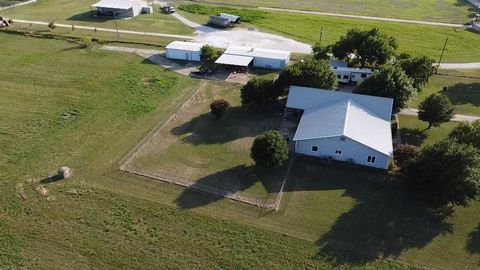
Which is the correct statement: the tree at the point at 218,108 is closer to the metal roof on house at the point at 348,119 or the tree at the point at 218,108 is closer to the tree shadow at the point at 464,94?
the metal roof on house at the point at 348,119

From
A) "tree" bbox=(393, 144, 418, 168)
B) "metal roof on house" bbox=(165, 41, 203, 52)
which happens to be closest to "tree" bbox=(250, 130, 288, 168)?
"tree" bbox=(393, 144, 418, 168)

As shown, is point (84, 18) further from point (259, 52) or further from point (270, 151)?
point (270, 151)

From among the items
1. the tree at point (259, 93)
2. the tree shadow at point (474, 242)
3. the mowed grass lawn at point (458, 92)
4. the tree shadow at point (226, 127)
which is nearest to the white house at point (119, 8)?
the tree shadow at point (226, 127)

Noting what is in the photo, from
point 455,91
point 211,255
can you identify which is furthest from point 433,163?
point 455,91

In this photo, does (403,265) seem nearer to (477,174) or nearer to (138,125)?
(477,174)

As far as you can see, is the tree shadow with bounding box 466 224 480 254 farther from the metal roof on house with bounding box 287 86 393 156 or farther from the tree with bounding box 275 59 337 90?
the tree with bounding box 275 59 337 90
